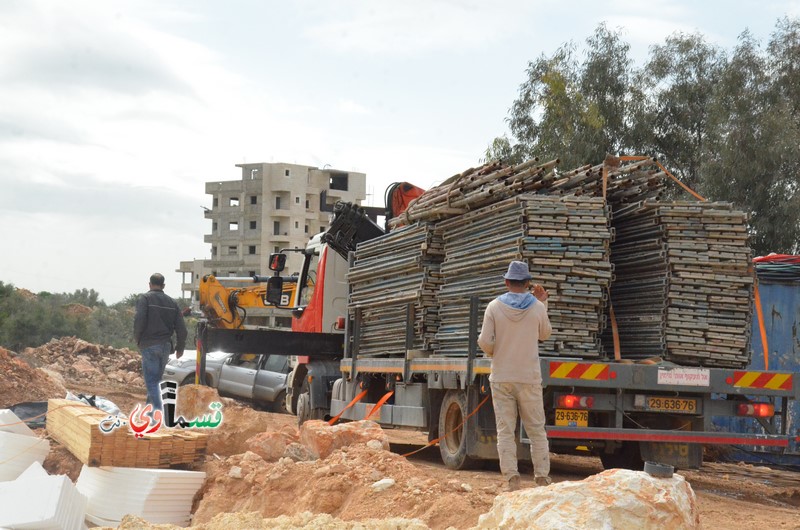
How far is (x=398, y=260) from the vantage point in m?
13.2

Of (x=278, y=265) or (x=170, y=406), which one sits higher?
(x=278, y=265)

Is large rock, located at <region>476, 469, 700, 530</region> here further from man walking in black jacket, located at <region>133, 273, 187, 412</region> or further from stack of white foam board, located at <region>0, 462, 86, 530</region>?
man walking in black jacket, located at <region>133, 273, 187, 412</region>

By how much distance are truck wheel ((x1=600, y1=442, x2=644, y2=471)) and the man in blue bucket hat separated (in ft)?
9.51

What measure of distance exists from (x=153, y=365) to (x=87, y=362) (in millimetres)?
21650

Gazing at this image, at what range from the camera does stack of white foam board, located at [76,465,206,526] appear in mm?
8531

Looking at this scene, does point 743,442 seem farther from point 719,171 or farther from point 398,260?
point 719,171

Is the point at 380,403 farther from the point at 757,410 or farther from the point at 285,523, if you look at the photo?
the point at 285,523

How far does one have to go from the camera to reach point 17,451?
9922mm

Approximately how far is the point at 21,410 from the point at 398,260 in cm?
498

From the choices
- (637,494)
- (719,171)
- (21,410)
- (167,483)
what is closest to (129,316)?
(719,171)

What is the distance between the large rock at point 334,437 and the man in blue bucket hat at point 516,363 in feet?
4.59

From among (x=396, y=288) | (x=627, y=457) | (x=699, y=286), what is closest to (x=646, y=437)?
(x=699, y=286)

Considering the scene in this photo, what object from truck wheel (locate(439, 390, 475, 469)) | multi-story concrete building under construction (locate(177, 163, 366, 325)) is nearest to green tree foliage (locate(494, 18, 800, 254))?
truck wheel (locate(439, 390, 475, 469))

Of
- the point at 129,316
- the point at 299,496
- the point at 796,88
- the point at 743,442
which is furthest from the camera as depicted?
the point at 129,316
